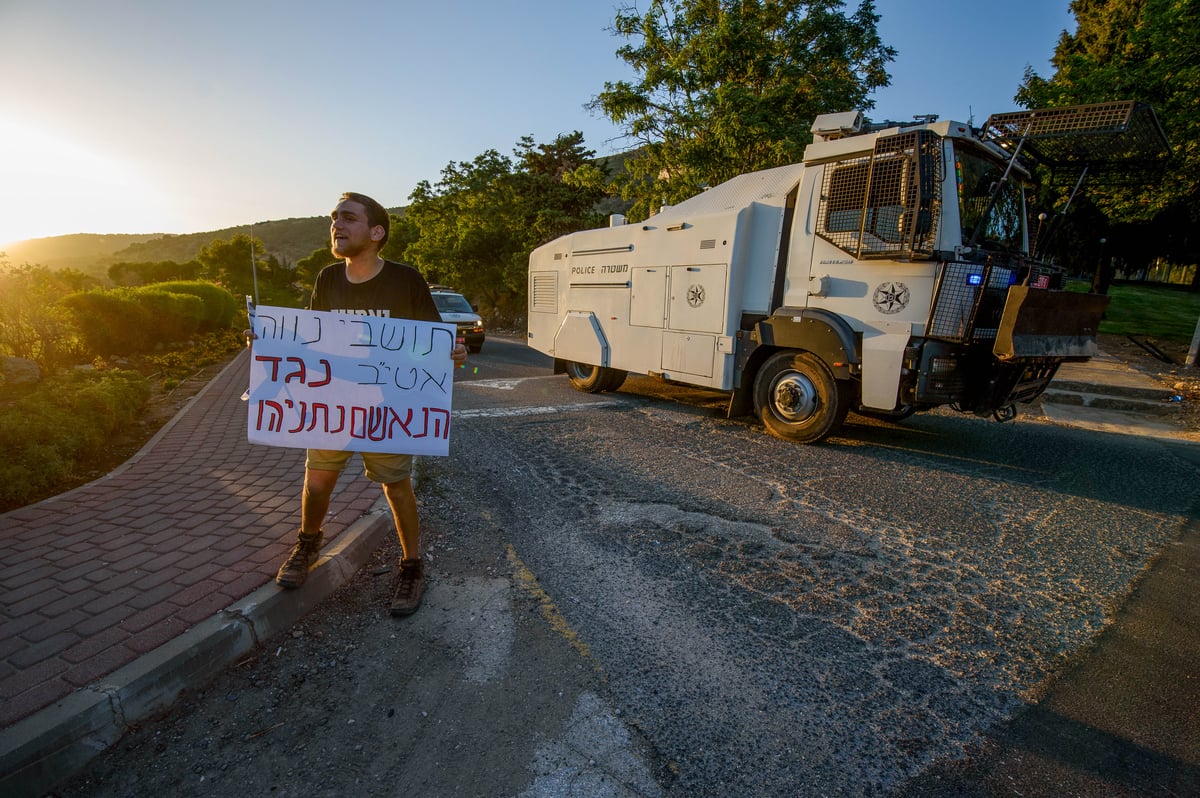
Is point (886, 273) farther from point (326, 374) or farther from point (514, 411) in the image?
point (326, 374)

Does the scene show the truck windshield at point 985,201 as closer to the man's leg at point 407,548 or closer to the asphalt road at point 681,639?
the asphalt road at point 681,639

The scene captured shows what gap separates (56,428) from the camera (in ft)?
15.6

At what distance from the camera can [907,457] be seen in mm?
5875

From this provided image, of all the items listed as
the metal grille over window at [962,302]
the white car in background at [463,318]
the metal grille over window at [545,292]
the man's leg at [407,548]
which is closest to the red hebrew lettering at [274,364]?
the man's leg at [407,548]

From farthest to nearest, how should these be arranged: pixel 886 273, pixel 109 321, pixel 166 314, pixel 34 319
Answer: pixel 166 314 < pixel 109 321 < pixel 34 319 < pixel 886 273

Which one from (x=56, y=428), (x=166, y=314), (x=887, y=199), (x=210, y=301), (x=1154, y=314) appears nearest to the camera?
(x=56, y=428)

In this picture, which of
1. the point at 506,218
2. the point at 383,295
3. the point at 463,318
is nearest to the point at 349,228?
the point at 383,295

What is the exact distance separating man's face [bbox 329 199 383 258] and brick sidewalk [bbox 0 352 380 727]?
1786 millimetres

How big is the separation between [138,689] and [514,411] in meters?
5.69

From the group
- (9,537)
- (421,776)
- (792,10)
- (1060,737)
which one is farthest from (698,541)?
(792,10)

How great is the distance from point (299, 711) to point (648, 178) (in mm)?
16119

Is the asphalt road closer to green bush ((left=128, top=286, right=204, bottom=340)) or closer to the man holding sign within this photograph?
the man holding sign

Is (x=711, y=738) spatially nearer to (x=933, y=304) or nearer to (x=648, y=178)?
(x=933, y=304)

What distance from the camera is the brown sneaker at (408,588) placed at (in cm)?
287
